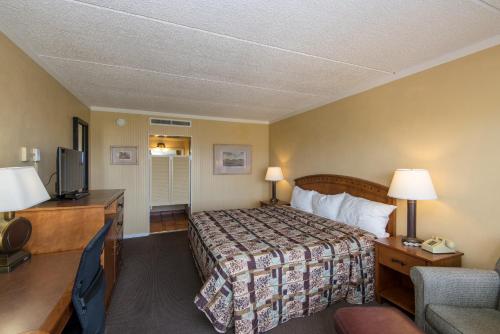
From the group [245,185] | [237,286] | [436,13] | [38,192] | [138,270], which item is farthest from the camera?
[245,185]

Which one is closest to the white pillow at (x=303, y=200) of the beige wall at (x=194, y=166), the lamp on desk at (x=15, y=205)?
the beige wall at (x=194, y=166)

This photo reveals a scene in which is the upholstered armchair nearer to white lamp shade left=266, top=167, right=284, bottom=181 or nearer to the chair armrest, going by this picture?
the chair armrest

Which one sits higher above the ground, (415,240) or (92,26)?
(92,26)

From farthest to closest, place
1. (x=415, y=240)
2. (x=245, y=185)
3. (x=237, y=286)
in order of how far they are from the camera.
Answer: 1. (x=245, y=185)
2. (x=415, y=240)
3. (x=237, y=286)

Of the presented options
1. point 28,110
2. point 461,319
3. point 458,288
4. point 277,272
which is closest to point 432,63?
point 458,288

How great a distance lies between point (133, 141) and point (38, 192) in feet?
10.3

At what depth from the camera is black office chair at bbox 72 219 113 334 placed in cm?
113

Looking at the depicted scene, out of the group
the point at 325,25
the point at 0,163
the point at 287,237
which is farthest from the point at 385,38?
the point at 0,163

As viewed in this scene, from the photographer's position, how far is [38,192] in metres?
1.45

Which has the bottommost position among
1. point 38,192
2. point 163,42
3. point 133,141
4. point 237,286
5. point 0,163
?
point 237,286

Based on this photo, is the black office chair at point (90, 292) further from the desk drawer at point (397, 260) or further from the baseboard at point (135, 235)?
the baseboard at point (135, 235)

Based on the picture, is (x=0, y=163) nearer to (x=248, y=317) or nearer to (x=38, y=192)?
(x=38, y=192)

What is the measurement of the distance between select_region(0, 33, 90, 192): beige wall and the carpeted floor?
4.72 feet

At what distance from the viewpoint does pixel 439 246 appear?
1.94 meters
